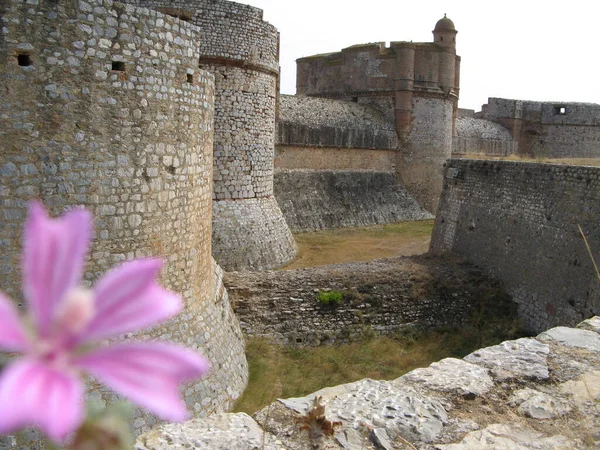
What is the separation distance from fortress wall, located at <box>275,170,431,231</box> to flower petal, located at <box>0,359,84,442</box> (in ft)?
60.7

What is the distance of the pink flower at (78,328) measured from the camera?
2.48 ft

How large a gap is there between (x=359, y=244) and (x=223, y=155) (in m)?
6.79

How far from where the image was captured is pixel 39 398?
72 centimetres

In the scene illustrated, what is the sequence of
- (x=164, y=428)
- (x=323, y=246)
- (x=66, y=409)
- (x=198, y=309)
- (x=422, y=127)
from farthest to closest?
(x=422, y=127), (x=323, y=246), (x=198, y=309), (x=164, y=428), (x=66, y=409)

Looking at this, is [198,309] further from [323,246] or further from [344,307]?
[323,246]

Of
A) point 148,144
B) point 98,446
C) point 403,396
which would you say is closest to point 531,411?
point 403,396

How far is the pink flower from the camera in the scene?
76 cm

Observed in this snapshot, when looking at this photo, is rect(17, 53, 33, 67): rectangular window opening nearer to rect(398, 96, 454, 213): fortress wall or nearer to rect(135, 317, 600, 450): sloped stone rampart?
rect(135, 317, 600, 450): sloped stone rampart

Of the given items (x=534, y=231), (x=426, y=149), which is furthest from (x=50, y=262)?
(x=426, y=149)

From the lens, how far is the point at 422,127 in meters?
25.1

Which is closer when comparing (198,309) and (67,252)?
(67,252)

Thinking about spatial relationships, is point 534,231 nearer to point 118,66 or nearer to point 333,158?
point 118,66

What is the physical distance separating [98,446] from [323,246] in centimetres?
1708

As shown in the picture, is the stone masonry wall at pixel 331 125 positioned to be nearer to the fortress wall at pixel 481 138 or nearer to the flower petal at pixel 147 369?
the fortress wall at pixel 481 138
